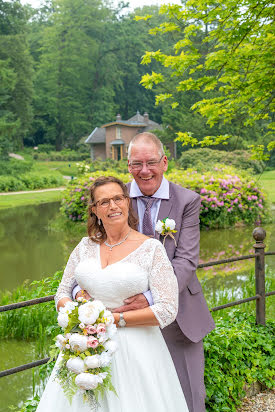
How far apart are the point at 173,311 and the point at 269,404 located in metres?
2.07

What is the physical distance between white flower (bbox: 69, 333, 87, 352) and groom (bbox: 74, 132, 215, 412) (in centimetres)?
76

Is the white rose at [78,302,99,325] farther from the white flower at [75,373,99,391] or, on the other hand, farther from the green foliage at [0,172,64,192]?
the green foliage at [0,172,64,192]

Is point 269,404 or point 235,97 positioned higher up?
point 235,97

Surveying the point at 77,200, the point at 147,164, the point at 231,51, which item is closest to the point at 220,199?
the point at 77,200

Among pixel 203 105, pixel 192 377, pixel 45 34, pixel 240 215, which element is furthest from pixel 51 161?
pixel 192 377

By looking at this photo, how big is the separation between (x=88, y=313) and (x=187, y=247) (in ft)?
2.63

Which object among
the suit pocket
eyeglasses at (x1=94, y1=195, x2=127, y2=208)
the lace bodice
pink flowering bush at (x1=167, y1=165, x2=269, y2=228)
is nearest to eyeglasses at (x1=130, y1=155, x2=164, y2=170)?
eyeglasses at (x1=94, y1=195, x2=127, y2=208)

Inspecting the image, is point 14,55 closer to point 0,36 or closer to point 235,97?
point 0,36

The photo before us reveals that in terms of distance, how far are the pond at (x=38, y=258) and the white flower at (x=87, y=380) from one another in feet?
9.86

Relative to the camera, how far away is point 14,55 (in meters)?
45.8

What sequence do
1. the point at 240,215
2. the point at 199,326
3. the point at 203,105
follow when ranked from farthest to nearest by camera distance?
1. the point at 240,215
2. the point at 203,105
3. the point at 199,326

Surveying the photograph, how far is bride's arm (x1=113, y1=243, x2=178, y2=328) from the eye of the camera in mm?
2244

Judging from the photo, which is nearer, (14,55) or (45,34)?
(14,55)

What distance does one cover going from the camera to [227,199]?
15.8 meters
